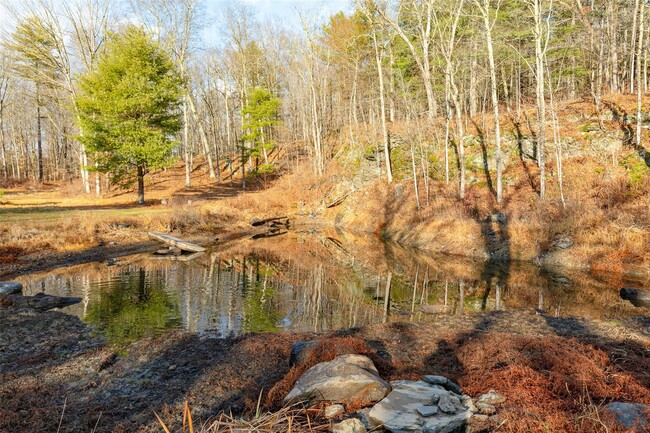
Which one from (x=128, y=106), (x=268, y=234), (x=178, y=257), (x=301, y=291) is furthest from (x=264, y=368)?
(x=128, y=106)

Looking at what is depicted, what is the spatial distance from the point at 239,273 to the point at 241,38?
1604 inches

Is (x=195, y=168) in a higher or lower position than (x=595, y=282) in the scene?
higher

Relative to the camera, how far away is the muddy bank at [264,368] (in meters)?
5.28

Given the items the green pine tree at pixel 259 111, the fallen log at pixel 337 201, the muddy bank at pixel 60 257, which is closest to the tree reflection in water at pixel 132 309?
the muddy bank at pixel 60 257

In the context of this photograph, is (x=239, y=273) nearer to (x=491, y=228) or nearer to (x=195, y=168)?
(x=491, y=228)

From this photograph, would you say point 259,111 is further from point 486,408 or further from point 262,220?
point 486,408

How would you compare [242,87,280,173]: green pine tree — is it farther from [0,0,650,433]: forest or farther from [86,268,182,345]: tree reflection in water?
[86,268,182,345]: tree reflection in water

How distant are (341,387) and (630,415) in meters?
3.07

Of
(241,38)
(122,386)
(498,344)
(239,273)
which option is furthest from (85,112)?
(498,344)

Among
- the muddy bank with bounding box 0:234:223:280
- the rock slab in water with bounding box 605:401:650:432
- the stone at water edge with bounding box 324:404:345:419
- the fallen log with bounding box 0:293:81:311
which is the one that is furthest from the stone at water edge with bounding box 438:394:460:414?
the muddy bank with bounding box 0:234:223:280

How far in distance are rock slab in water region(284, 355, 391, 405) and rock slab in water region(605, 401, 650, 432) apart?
2.43 metres

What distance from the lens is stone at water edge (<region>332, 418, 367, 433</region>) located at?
12.8 feet

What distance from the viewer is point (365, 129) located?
42.8m

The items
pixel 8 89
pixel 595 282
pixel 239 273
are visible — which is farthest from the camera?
pixel 8 89
